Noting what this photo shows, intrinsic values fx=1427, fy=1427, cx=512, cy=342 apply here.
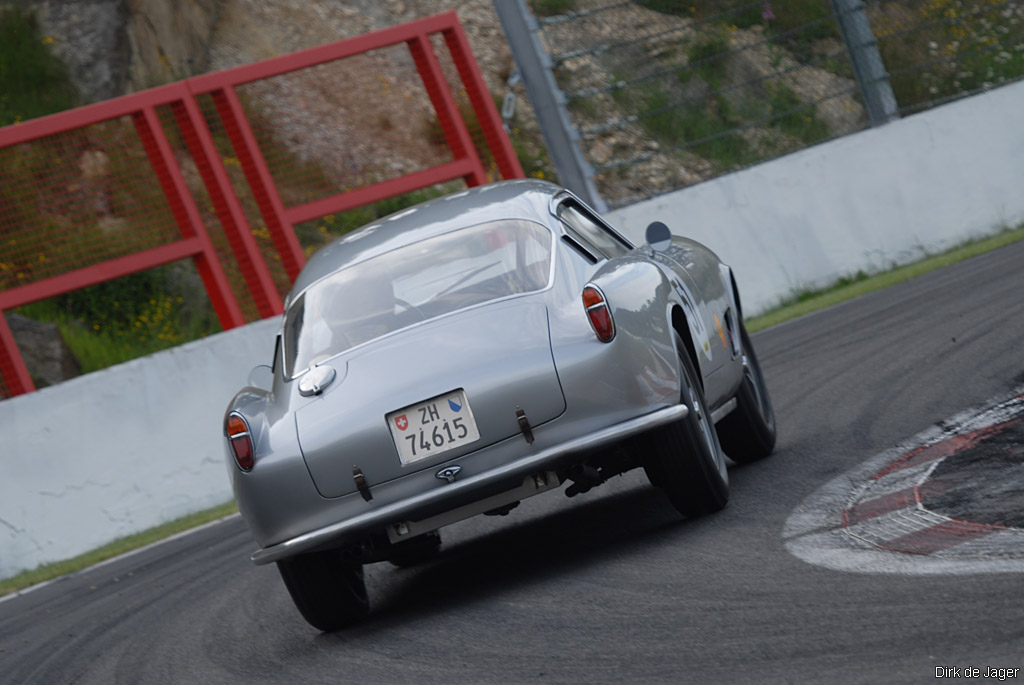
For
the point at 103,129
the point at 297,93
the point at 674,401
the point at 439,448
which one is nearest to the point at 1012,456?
the point at 674,401

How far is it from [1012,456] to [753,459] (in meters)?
1.90

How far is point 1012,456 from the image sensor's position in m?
4.95

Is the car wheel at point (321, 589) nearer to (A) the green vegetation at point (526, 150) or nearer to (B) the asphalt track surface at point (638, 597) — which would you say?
(B) the asphalt track surface at point (638, 597)

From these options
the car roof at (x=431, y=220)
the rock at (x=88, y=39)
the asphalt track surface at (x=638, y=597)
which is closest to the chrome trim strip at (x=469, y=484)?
the asphalt track surface at (x=638, y=597)

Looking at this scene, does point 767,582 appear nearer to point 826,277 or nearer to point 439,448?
point 439,448

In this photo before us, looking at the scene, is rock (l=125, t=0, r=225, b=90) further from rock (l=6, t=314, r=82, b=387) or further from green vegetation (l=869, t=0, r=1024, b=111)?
green vegetation (l=869, t=0, r=1024, b=111)

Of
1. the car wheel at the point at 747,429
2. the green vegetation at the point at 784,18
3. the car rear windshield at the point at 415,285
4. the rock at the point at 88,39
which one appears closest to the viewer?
the car rear windshield at the point at 415,285

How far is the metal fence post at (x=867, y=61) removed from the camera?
44.8 feet

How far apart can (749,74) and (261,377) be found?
30.9ft

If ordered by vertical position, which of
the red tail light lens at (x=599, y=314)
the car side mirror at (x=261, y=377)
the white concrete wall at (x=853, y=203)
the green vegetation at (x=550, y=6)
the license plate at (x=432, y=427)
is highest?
the green vegetation at (x=550, y=6)

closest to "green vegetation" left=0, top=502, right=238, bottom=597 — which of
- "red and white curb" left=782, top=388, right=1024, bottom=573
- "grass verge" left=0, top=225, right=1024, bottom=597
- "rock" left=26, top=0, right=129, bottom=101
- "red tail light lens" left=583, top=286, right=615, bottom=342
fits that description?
"grass verge" left=0, top=225, right=1024, bottom=597

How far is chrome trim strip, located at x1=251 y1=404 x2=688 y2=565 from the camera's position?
486cm

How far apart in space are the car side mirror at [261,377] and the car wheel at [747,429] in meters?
2.12

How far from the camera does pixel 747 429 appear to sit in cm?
660
